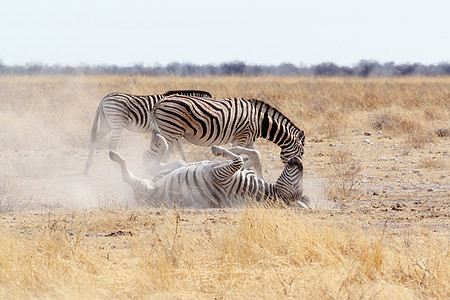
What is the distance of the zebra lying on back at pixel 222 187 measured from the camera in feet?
25.7

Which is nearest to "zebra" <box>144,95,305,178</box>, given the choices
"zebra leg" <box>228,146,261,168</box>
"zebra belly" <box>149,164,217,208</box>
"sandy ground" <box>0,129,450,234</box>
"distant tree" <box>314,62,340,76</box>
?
"sandy ground" <box>0,129,450,234</box>

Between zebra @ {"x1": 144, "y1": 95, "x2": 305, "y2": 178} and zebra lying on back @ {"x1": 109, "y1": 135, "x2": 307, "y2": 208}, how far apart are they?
1.91m

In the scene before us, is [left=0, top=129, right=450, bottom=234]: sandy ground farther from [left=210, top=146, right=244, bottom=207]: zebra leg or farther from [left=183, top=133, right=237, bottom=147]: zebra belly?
[left=183, top=133, right=237, bottom=147]: zebra belly

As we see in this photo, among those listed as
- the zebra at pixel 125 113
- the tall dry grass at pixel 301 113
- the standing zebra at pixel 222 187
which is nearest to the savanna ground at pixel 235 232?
the tall dry grass at pixel 301 113

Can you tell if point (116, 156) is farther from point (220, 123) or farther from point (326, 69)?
point (326, 69)

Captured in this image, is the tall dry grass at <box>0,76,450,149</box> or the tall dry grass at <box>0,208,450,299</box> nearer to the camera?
the tall dry grass at <box>0,208,450,299</box>

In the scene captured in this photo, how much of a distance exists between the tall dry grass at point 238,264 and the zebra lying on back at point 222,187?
1731 millimetres

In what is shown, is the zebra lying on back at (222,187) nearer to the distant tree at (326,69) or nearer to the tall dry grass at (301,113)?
the tall dry grass at (301,113)

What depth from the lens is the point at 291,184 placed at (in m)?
7.91

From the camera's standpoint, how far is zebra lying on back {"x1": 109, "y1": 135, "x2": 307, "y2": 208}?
308 inches

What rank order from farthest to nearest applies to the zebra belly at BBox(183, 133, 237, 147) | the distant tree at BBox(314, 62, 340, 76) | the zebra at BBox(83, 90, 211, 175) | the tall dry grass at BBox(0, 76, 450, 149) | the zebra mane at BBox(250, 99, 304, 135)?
the distant tree at BBox(314, 62, 340, 76) → the tall dry grass at BBox(0, 76, 450, 149) → the zebra at BBox(83, 90, 211, 175) → the zebra mane at BBox(250, 99, 304, 135) → the zebra belly at BBox(183, 133, 237, 147)

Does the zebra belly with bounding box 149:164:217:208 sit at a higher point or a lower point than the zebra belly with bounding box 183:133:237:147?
lower

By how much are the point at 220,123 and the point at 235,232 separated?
14.6 ft

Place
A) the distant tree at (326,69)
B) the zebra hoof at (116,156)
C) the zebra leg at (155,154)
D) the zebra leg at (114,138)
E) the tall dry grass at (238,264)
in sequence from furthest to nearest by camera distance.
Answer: the distant tree at (326,69)
the zebra leg at (114,138)
the zebra leg at (155,154)
the zebra hoof at (116,156)
the tall dry grass at (238,264)
